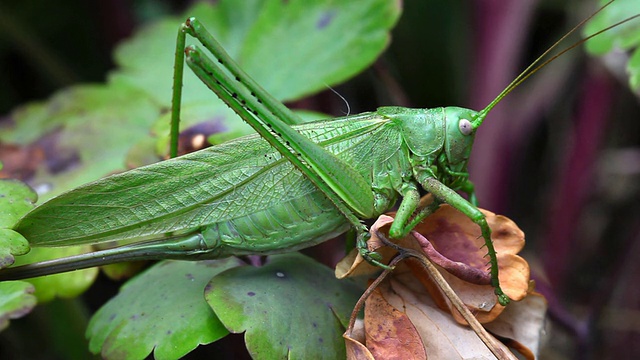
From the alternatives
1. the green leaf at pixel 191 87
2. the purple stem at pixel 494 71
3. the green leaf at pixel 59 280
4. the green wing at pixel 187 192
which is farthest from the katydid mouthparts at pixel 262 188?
the purple stem at pixel 494 71

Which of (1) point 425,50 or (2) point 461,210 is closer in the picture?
(2) point 461,210

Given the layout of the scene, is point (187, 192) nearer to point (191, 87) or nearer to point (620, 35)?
point (191, 87)

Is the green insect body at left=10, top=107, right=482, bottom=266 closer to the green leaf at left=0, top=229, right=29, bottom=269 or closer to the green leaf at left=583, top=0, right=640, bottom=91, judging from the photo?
the green leaf at left=0, top=229, right=29, bottom=269

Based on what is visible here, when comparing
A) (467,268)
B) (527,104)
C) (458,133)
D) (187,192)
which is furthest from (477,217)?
(527,104)

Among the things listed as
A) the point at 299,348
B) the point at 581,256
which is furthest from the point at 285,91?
the point at 581,256

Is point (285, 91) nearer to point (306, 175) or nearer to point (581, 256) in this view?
point (306, 175)

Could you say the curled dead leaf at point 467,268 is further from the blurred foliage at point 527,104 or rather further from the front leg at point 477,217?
the blurred foliage at point 527,104

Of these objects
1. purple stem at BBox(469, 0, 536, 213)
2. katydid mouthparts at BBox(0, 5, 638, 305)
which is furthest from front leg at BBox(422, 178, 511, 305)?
purple stem at BBox(469, 0, 536, 213)
